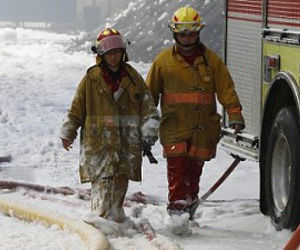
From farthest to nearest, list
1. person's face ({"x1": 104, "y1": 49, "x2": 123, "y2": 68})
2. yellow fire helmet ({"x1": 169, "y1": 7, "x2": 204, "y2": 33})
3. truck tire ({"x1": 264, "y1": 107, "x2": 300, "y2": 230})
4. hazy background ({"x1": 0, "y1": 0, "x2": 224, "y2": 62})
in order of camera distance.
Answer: hazy background ({"x1": 0, "y1": 0, "x2": 224, "y2": 62}) < yellow fire helmet ({"x1": 169, "y1": 7, "x2": 204, "y2": 33}) < person's face ({"x1": 104, "y1": 49, "x2": 123, "y2": 68}) < truck tire ({"x1": 264, "y1": 107, "x2": 300, "y2": 230})

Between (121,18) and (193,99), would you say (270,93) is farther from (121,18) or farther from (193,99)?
(121,18)

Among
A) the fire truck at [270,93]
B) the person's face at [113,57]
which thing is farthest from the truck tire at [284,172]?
the person's face at [113,57]

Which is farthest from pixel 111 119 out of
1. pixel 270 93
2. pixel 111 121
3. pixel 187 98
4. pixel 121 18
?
pixel 121 18

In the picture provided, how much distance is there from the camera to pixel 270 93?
21.9 ft

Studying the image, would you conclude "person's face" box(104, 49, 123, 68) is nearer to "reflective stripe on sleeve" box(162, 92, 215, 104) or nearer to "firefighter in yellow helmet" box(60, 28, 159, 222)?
"firefighter in yellow helmet" box(60, 28, 159, 222)

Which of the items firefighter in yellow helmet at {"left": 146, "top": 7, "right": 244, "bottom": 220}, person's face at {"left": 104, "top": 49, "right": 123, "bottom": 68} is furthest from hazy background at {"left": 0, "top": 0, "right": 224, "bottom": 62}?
person's face at {"left": 104, "top": 49, "right": 123, "bottom": 68}

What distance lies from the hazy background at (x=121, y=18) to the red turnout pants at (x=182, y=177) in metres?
6.19

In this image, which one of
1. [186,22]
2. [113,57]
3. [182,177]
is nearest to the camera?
[113,57]

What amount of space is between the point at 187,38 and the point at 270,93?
656mm

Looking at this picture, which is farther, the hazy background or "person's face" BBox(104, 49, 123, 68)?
the hazy background

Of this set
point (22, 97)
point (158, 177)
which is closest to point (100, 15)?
point (22, 97)

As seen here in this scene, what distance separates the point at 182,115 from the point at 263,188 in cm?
Answer: 80

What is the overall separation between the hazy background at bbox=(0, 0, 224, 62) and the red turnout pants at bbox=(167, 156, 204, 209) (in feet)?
20.3

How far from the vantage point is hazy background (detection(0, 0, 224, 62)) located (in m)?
20.0
